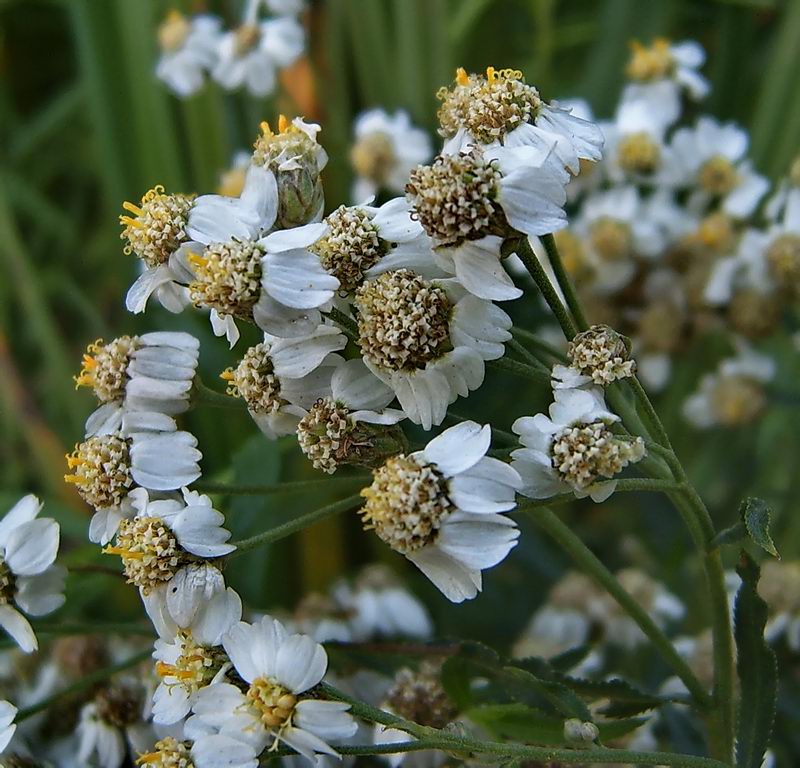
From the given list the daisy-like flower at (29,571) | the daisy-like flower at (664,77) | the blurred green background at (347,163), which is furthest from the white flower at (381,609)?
the daisy-like flower at (664,77)

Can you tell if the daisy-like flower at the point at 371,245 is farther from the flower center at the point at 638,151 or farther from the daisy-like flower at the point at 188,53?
the daisy-like flower at the point at 188,53

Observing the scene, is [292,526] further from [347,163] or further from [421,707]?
[347,163]

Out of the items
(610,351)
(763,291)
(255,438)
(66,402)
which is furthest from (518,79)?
(66,402)

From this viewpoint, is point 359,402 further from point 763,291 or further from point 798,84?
point 798,84

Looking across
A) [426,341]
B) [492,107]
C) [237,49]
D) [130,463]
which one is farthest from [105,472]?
[237,49]

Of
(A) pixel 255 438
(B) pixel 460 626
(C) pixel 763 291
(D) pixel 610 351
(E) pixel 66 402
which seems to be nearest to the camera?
(D) pixel 610 351
